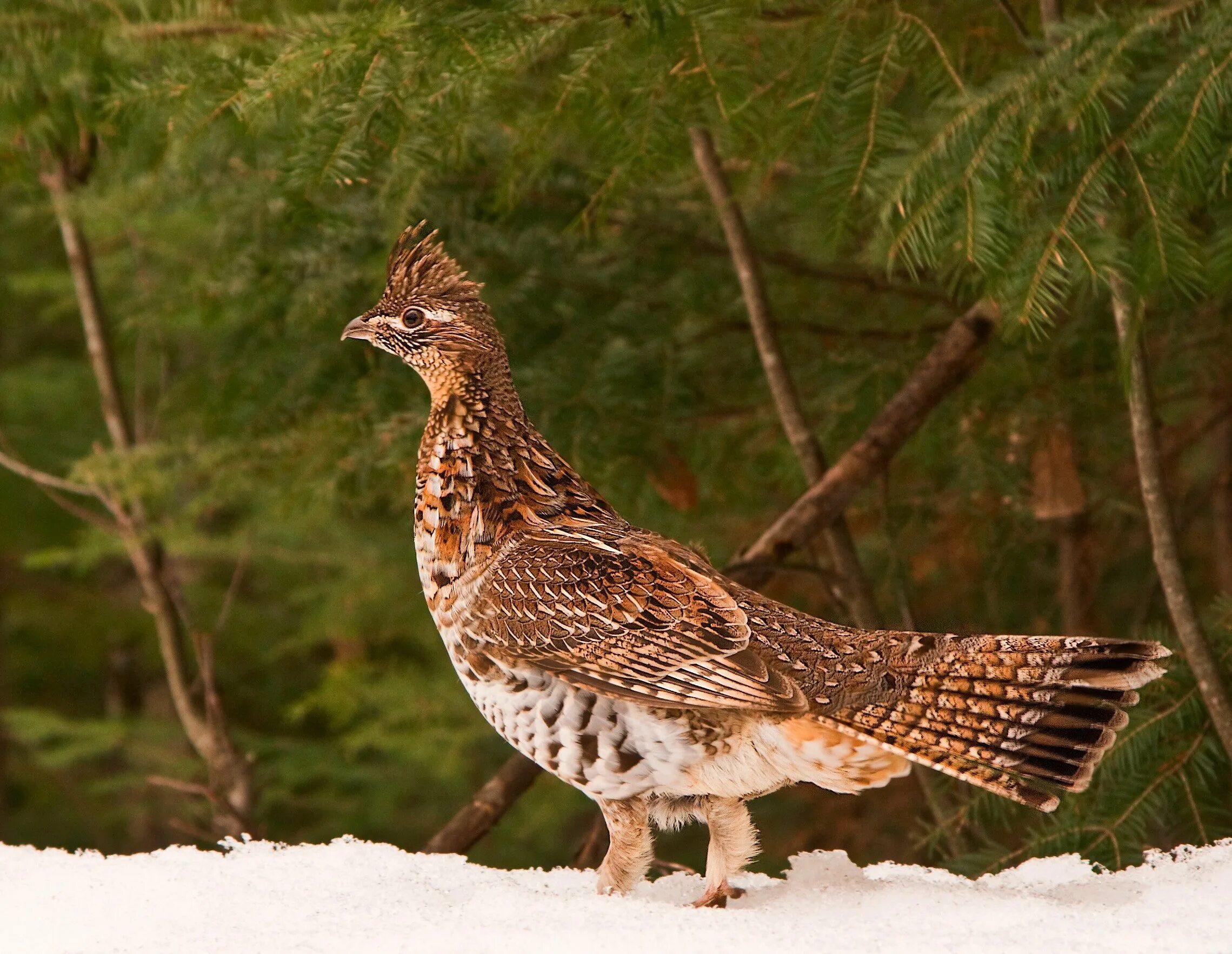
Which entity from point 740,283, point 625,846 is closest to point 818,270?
point 740,283

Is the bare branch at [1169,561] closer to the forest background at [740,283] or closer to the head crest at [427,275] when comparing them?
the forest background at [740,283]

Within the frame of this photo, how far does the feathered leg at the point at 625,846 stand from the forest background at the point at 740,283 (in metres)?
0.92

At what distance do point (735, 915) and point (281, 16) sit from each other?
3002 millimetres

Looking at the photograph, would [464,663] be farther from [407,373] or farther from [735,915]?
[407,373]

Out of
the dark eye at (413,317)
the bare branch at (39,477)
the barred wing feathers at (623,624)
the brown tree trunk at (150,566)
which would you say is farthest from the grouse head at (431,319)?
the bare branch at (39,477)

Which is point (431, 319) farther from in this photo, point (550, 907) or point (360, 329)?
point (550, 907)

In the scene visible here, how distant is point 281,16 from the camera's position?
425 centimetres

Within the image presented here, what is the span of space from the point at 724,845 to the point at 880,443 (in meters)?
1.48

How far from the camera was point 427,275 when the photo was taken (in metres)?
3.47

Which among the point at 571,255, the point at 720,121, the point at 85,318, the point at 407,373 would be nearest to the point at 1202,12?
the point at 720,121

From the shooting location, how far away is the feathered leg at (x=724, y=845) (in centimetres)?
316

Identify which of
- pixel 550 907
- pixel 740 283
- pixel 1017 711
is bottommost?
pixel 550 907

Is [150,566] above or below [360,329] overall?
below

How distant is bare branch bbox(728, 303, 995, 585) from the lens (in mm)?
4141
